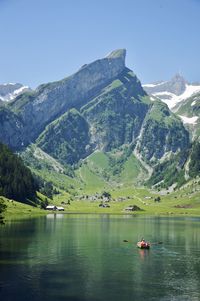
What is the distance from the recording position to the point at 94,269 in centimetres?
9444

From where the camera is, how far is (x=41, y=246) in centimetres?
12694

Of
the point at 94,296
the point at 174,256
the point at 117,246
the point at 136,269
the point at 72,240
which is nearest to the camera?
the point at 94,296

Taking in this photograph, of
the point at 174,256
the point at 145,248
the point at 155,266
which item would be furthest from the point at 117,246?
the point at 155,266

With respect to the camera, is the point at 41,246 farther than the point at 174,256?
Yes

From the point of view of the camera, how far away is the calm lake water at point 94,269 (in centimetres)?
7412

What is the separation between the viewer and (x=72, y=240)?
144125 millimetres

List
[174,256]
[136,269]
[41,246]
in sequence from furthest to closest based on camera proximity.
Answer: [41,246] < [174,256] < [136,269]

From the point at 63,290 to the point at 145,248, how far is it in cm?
5950

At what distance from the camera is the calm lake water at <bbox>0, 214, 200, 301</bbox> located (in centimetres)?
7412

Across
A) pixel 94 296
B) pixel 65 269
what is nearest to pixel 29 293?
pixel 94 296

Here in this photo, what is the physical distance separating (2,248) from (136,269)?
38401mm

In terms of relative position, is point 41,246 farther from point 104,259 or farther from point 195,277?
point 195,277

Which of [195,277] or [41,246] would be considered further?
[41,246]

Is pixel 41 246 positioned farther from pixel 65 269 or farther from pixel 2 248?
pixel 65 269
